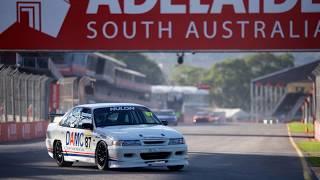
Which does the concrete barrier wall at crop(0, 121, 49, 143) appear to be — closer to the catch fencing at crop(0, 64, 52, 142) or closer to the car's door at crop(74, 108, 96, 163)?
the catch fencing at crop(0, 64, 52, 142)

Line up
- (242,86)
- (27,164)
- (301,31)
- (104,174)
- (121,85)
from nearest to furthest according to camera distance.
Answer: (104,174), (27,164), (301,31), (121,85), (242,86)

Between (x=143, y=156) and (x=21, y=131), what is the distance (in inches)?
892

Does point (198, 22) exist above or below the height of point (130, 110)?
above

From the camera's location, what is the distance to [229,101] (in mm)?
186000

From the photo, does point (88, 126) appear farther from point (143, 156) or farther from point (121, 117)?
point (143, 156)

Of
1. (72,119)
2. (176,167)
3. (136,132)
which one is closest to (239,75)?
(72,119)

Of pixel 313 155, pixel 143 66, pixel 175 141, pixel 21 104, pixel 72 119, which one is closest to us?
pixel 175 141

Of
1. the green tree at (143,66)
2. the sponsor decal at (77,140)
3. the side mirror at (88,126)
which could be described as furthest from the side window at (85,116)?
the green tree at (143,66)

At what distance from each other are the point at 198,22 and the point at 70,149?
23.1 ft

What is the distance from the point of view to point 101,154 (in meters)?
19.3

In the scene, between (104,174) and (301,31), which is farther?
(301,31)

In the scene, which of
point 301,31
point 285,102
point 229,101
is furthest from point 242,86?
point 301,31

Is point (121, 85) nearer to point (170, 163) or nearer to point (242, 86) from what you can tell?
point (242, 86)

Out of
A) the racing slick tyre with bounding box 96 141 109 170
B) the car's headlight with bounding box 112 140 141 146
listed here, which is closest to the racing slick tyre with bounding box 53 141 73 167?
the racing slick tyre with bounding box 96 141 109 170
